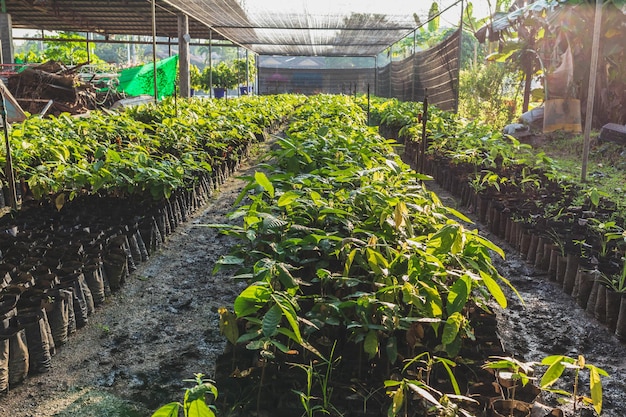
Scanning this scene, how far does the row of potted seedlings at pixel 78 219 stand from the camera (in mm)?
2766

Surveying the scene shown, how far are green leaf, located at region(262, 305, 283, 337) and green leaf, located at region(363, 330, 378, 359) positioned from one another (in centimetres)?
32

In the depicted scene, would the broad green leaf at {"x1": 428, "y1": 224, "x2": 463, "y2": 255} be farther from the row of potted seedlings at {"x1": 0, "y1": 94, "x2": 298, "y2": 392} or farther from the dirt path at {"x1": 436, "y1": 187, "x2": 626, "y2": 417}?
the row of potted seedlings at {"x1": 0, "y1": 94, "x2": 298, "y2": 392}

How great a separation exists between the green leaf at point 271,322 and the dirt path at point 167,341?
1.03 m

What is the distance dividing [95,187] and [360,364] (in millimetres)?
3015

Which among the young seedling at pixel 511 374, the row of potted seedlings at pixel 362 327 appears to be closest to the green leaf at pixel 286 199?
the row of potted seedlings at pixel 362 327

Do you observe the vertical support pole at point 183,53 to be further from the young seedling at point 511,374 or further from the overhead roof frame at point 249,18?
the young seedling at point 511,374

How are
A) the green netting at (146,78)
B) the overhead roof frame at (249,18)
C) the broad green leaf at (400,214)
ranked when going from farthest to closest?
the green netting at (146,78), the overhead roof frame at (249,18), the broad green leaf at (400,214)

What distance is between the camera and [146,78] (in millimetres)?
13570

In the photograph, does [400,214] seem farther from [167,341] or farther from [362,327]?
[167,341]

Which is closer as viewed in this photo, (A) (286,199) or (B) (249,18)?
(A) (286,199)

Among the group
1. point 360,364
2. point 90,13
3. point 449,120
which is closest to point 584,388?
point 360,364

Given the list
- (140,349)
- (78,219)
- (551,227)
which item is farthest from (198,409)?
(551,227)

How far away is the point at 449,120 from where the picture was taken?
9.38m

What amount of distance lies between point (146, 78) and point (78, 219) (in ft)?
33.2
